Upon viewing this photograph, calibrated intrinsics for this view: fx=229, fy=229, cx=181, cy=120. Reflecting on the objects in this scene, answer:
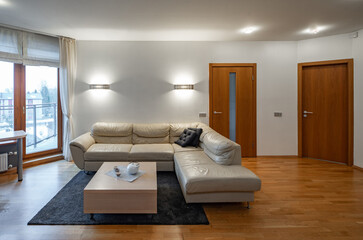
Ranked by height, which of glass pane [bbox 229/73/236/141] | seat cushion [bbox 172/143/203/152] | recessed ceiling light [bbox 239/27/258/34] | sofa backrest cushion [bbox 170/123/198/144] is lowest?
seat cushion [bbox 172/143/203/152]

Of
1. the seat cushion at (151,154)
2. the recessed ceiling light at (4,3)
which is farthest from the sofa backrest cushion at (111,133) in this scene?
the recessed ceiling light at (4,3)

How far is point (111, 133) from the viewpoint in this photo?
453 cm

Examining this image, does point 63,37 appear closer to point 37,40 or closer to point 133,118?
point 37,40

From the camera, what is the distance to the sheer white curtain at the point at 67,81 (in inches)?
187

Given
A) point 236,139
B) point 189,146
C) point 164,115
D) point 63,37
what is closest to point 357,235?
point 189,146

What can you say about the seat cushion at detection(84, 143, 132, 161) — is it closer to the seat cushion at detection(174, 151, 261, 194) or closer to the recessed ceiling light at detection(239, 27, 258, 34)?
the seat cushion at detection(174, 151, 261, 194)

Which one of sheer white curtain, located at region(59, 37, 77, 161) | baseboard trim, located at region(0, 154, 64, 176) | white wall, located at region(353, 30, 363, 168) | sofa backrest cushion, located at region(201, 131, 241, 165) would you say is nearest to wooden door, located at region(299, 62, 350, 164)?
white wall, located at region(353, 30, 363, 168)

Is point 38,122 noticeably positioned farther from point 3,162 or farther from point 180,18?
point 180,18

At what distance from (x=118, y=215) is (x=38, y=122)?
10.9 feet

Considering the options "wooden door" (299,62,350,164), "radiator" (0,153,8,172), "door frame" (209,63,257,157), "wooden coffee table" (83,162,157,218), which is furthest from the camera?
"door frame" (209,63,257,157)

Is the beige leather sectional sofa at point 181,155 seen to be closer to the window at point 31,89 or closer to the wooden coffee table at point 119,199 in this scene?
the wooden coffee table at point 119,199

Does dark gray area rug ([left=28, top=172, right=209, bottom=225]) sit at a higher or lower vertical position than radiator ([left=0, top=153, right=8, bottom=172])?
lower

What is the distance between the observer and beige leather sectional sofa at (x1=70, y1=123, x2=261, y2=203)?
8.68ft

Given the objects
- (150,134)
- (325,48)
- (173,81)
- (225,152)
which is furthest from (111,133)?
(325,48)
